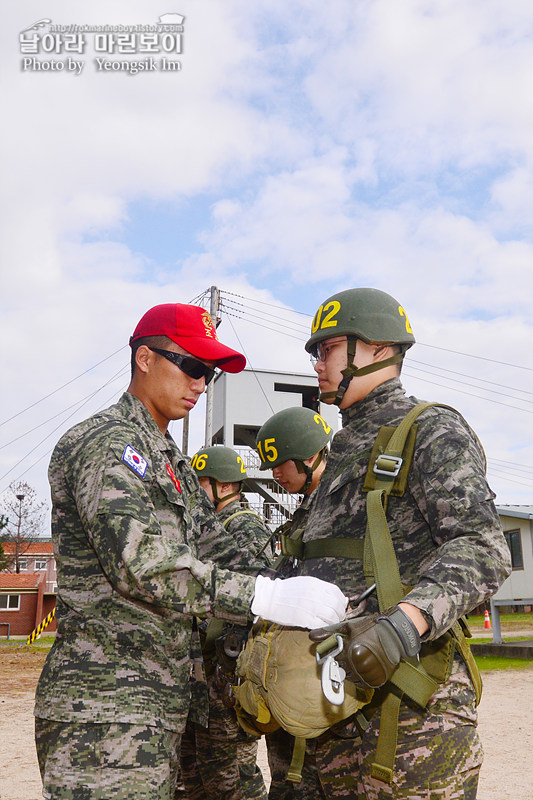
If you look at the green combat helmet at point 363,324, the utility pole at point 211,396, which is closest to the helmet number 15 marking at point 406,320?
the green combat helmet at point 363,324

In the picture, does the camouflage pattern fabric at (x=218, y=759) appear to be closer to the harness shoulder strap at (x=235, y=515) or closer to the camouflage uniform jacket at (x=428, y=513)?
the harness shoulder strap at (x=235, y=515)

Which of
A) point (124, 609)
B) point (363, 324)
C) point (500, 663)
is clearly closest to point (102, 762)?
point (124, 609)

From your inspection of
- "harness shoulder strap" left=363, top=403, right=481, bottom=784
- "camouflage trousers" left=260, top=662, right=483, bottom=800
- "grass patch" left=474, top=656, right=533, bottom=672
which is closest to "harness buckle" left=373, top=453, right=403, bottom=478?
"harness shoulder strap" left=363, top=403, right=481, bottom=784

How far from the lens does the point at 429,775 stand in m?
2.54

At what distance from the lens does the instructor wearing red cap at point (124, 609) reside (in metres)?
2.57

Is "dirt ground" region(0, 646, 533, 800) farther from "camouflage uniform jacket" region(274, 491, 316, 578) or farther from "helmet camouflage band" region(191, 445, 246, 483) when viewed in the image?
"camouflage uniform jacket" region(274, 491, 316, 578)

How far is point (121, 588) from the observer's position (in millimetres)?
2629

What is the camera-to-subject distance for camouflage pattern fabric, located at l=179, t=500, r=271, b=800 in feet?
15.7

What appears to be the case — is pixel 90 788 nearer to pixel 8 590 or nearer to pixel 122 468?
pixel 122 468

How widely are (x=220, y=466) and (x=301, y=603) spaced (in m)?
4.12

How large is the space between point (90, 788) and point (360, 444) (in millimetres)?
1751

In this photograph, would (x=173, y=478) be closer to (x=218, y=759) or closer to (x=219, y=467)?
(x=218, y=759)

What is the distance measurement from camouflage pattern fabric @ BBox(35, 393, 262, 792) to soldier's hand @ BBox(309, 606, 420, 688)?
1.62ft

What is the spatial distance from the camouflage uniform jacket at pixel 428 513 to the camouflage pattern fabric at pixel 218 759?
1.73 metres
